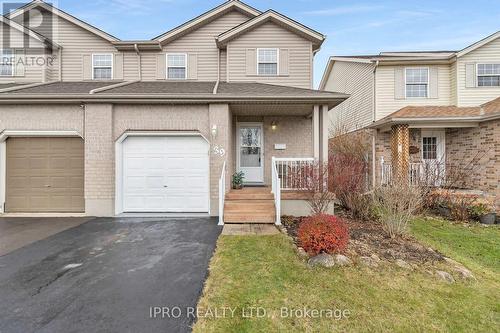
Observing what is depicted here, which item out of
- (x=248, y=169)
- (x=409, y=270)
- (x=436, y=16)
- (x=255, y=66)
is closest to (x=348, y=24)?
(x=436, y=16)

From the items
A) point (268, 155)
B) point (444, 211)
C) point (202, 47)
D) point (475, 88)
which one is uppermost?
point (202, 47)

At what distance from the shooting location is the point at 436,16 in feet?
50.6

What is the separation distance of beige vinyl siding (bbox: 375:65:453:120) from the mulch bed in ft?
24.8

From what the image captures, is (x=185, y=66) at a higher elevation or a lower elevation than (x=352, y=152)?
higher

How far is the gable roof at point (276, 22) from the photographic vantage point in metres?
10.5

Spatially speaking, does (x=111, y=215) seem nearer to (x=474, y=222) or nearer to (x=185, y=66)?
(x=185, y=66)

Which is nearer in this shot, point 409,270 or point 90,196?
point 409,270

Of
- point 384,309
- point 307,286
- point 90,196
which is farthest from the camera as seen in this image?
point 90,196

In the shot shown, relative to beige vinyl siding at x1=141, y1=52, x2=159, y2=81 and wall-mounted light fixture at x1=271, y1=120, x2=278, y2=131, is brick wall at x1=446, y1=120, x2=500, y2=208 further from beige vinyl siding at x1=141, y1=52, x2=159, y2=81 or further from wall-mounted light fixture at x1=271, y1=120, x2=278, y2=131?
beige vinyl siding at x1=141, y1=52, x2=159, y2=81

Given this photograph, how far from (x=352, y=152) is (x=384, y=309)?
36.2 ft

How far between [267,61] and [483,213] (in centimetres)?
935

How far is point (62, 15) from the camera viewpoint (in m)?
11.5

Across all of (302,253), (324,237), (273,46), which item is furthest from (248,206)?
(273,46)

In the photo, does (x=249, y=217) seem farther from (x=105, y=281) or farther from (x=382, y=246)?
(x=105, y=281)
